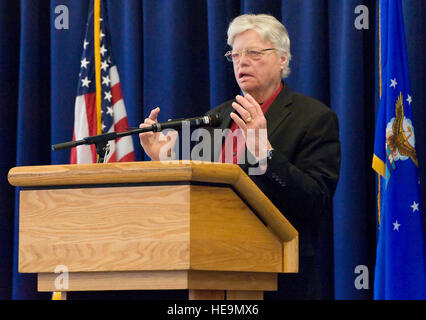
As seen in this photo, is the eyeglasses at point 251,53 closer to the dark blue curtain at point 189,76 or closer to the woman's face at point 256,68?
the woman's face at point 256,68

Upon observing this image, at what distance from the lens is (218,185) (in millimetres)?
1918

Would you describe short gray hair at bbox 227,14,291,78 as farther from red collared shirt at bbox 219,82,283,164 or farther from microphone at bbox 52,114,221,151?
microphone at bbox 52,114,221,151

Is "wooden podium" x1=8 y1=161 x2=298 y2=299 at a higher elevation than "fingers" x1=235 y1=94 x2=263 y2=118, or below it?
below

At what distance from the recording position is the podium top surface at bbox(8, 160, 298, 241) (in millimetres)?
1830

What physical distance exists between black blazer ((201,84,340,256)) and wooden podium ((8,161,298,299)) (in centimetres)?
28

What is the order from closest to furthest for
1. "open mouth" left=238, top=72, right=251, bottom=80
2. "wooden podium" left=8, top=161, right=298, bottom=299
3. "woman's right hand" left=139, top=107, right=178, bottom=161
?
"wooden podium" left=8, top=161, right=298, bottom=299 → "woman's right hand" left=139, top=107, right=178, bottom=161 → "open mouth" left=238, top=72, right=251, bottom=80

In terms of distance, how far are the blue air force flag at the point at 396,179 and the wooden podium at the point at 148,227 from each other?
1.27 m

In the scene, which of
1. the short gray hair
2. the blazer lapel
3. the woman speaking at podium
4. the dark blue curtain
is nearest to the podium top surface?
the woman speaking at podium

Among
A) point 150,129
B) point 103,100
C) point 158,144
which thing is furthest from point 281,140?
point 103,100

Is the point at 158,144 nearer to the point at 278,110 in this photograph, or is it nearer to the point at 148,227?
the point at 278,110

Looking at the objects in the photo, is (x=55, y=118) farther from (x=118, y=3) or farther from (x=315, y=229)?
(x=315, y=229)

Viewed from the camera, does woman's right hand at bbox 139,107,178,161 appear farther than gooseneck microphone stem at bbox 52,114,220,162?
Yes

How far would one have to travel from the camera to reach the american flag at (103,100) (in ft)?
12.8
